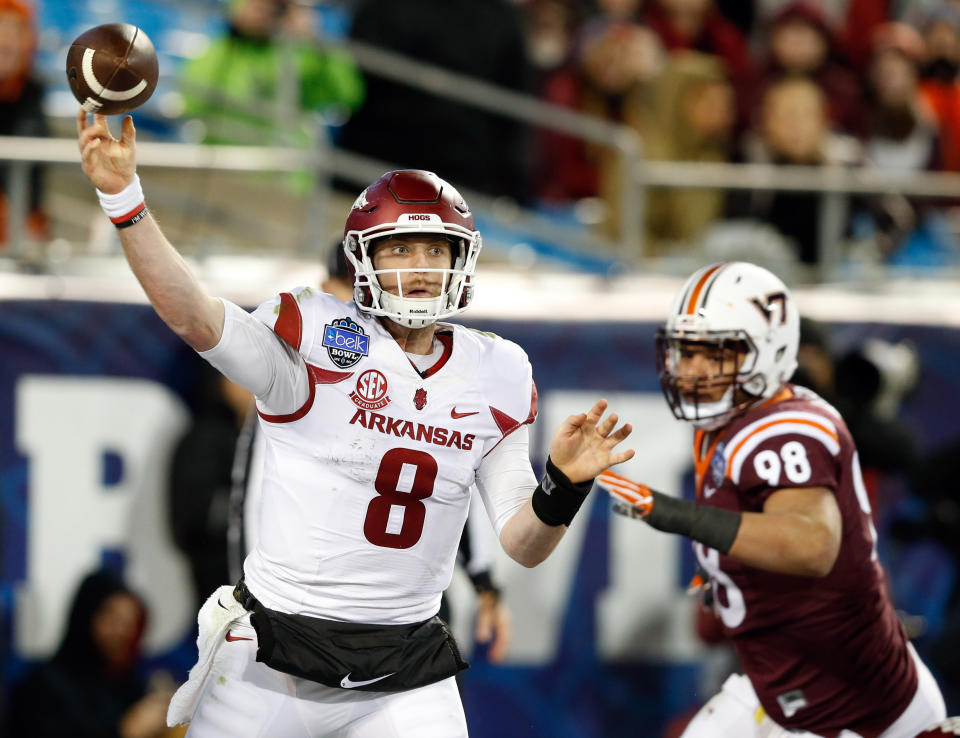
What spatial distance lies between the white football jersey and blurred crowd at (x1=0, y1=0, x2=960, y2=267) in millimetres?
3180

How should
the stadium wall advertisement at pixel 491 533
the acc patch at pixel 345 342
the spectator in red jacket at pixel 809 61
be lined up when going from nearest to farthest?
the acc patch at pixel 345 342 < the stadium wall advertisement at pixel 491 533 < the spectator in red jacket at pixel 809 61

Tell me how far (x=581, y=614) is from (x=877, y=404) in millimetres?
1656

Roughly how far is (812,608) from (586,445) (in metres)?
0.96

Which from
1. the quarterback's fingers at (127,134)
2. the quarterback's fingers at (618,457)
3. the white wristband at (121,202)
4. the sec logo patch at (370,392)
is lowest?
the quarterback's fingers at (618,457)

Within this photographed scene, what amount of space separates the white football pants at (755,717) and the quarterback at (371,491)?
2.85 ft

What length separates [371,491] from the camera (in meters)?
3.59

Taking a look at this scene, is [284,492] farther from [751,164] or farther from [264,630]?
[751,164]

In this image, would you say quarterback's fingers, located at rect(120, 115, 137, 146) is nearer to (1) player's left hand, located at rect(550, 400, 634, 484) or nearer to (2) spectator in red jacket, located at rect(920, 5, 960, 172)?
(1) player's left hand, located at rect(550, 400, 634, 484)

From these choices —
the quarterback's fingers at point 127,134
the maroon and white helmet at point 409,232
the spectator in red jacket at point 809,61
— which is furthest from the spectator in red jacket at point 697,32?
the quarterback's fingers at point 127,134

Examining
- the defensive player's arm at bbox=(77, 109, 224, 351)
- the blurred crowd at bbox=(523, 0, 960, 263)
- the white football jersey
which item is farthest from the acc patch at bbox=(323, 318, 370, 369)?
the blurred crowd at bbox=(523, 0, 960, 263)

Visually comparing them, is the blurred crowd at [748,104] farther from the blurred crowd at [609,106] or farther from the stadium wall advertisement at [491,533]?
the stadium wall advertisement at [491,533]

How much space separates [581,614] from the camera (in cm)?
689

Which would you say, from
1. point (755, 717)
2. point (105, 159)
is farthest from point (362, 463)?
point (755, 717)

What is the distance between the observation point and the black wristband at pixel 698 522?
366cm
